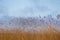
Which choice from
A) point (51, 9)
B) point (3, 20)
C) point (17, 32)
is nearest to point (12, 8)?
point (3, 20)

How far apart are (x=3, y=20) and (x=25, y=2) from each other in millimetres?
357

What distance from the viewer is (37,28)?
192cm

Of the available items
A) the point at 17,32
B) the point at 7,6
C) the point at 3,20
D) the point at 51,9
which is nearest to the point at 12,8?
the point at 7,6

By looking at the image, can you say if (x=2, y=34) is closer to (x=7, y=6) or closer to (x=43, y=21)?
(x=7, y=6)

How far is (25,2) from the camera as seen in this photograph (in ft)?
6.42

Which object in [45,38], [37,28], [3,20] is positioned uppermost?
[3,20]

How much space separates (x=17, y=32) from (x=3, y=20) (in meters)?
0.23

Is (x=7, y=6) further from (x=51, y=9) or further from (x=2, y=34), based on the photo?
(x=51, y=9)

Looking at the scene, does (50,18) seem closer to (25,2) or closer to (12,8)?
(25,2)

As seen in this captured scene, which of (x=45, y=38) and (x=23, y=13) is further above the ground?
(x=23, y=13)

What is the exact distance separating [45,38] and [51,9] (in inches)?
14.7

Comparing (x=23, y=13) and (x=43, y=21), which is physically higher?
(x=23, y=13)

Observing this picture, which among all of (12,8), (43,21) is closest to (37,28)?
(43,21)

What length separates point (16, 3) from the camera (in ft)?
6.42
